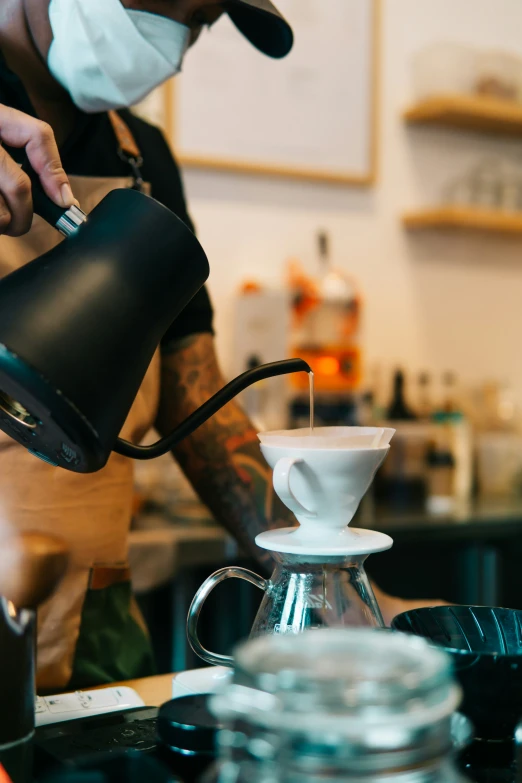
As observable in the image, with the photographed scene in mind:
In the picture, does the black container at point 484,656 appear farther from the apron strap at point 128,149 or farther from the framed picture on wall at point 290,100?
the framed picture on wall at point 290,100

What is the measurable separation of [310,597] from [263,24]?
762mm

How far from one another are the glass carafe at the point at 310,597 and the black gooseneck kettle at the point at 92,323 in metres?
0.16

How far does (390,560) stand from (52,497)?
55.0 inches

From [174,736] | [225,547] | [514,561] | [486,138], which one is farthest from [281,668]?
[486,138]

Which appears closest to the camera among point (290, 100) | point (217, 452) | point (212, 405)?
point (212, 405)

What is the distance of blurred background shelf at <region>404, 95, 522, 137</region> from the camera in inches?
112

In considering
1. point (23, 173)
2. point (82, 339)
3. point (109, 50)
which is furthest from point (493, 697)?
point (109, 50)

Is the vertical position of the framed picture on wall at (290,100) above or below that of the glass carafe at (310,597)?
above

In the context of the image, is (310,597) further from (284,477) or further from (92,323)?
(92,323)

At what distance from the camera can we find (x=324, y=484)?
27.7 inches

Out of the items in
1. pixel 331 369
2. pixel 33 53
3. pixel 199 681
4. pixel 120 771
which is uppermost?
pixel 33 53

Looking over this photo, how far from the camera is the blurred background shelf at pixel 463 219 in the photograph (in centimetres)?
288

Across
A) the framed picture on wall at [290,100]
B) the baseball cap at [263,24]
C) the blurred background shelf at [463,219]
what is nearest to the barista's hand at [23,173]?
the baseball cap at [263,24]

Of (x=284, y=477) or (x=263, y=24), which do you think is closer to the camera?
(x=284, y=477)
